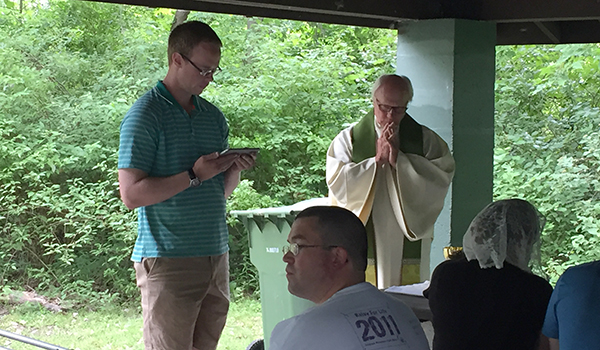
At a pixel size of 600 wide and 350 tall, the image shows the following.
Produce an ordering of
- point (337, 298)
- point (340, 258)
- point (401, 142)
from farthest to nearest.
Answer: point (401, 142) → point (340, 258) → point (337, 298)

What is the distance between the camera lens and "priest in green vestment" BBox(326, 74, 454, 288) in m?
4.14

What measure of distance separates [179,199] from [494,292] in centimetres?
129

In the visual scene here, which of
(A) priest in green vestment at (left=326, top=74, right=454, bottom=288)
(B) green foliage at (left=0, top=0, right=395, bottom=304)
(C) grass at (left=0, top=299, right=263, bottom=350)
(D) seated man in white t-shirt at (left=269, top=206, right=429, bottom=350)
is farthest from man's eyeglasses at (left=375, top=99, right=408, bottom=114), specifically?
(B) green foliage at (left=0, top=0, right=395, bottom=304)

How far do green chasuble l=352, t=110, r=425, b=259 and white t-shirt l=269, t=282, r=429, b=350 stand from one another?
232 cm

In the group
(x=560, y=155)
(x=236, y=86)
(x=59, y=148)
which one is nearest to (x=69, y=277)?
(x=59, y=148)

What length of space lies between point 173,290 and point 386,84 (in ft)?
6.17

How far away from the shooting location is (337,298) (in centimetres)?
188

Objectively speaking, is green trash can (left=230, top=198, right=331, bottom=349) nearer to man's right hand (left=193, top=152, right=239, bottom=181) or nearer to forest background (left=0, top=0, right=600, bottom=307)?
man's right hand (left=193, top=152, right=239, bottom=181)

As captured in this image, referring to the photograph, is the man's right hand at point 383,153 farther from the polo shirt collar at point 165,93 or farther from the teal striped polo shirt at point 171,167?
the polo shirt collar at point 165,93

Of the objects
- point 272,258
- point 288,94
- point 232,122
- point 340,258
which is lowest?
point 272,258

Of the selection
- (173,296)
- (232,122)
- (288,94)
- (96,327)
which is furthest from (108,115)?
(173,296)

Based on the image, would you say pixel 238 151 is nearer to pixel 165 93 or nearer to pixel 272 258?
pixel 165 93

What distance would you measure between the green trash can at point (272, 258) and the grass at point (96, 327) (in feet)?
7.30

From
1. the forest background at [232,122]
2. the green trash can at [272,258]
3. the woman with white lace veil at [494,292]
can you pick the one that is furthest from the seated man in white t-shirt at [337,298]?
the forest background at [232,122]
